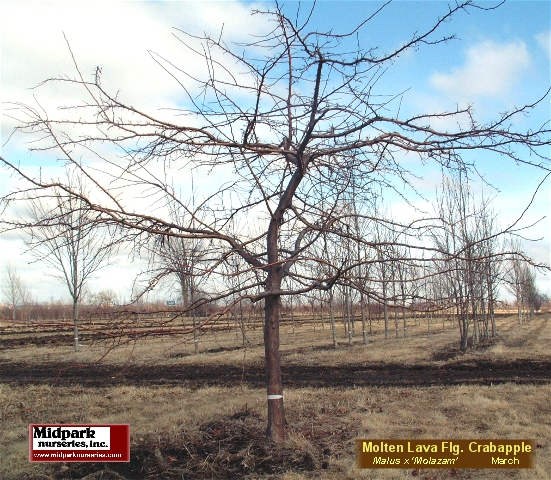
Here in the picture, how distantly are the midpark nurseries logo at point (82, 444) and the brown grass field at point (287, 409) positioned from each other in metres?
0.11

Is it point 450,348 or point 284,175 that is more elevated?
point 284,175

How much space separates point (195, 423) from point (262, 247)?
8.59 ft

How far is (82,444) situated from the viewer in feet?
17.3

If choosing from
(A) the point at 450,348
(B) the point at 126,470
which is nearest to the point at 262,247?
(B) the point at 126,470

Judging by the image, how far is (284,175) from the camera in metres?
Answer: 5.31

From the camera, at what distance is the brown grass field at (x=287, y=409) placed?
4.78 metres

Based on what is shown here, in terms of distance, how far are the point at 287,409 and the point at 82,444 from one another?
121 inches

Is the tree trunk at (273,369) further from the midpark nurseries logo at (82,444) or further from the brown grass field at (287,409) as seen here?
the midpark nurseries logo at (82,444)

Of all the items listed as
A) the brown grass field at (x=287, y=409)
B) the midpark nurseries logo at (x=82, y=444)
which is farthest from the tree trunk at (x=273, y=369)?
the midpark nurseries logo at (x=82, y=444)

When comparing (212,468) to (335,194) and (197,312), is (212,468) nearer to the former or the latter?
(197,312)

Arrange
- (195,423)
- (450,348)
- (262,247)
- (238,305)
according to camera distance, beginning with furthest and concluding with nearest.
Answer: (450,348) → (195,423) → (262,247) → (238,305)

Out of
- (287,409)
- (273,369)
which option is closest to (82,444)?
(273,369)

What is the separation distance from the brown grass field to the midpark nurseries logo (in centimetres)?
11

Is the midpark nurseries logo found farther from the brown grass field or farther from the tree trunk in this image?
the tree trunk
